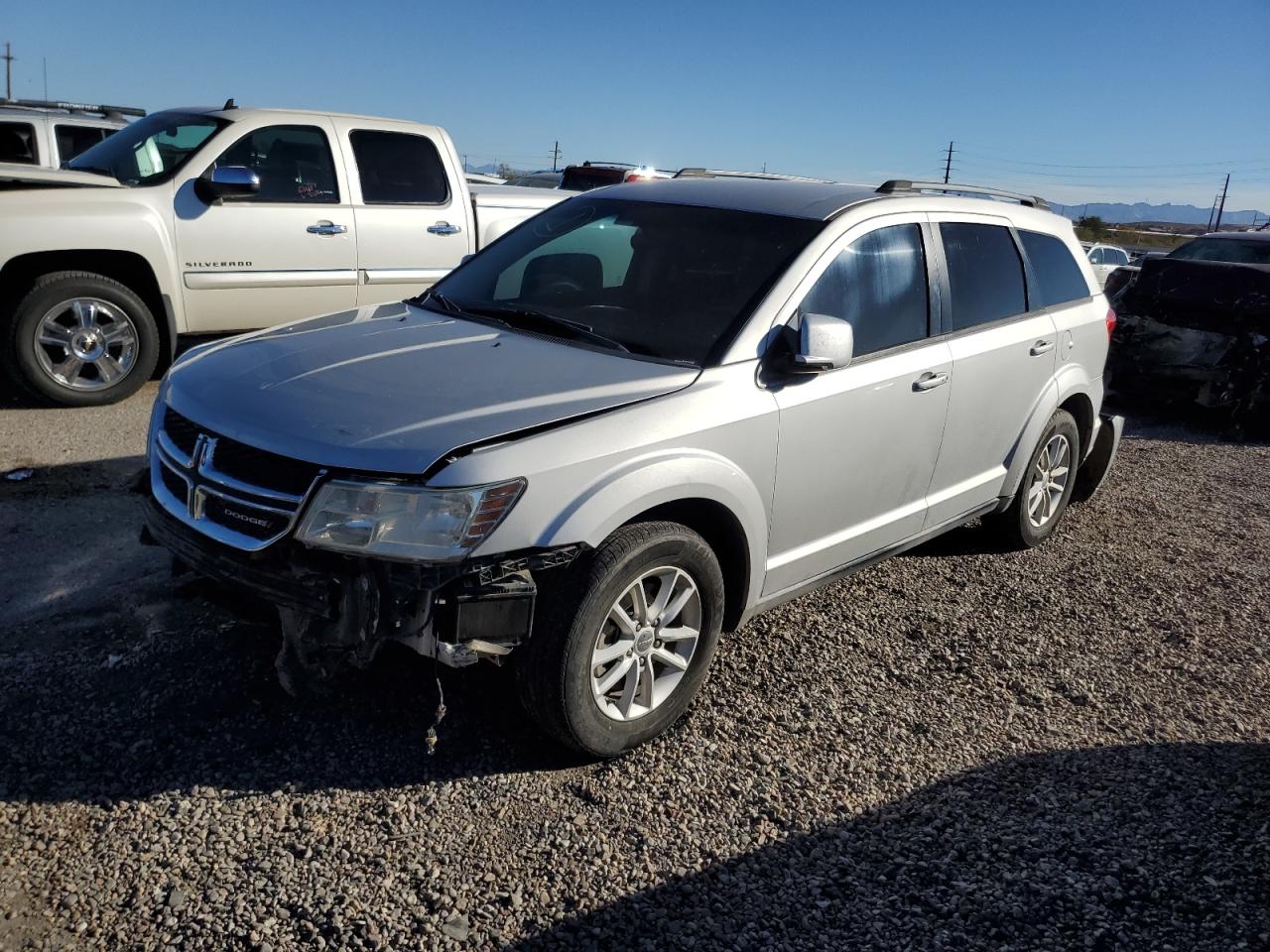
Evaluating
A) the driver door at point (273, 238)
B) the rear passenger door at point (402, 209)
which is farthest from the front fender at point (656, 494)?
the driver door at point (273, 238)

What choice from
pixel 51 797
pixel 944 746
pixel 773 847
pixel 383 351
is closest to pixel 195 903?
pixel 51 797

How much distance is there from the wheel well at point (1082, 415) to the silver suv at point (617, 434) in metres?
0.70

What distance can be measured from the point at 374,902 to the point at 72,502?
133 inches

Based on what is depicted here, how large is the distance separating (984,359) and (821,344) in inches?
56.8

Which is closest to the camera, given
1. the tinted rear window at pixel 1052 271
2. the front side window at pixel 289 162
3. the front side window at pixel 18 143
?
the tinted rear window at pixel 1052 271

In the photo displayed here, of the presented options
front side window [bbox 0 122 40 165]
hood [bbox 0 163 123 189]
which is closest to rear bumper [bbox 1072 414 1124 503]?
hood [bbox 0 163 123 189]

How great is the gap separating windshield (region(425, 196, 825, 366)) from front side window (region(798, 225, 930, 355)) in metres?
0.19

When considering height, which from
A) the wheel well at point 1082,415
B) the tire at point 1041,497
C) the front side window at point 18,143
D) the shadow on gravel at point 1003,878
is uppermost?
the front side window at point 18,143

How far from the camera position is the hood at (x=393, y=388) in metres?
2.96

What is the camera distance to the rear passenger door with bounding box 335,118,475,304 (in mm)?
7707

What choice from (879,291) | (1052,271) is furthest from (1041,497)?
(879,291)

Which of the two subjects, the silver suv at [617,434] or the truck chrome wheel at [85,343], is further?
the truck chrome wheel at [85,343]

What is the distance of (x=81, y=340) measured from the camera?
22.3 feet

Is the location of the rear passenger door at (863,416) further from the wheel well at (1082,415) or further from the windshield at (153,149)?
the windshield at (153,149)
